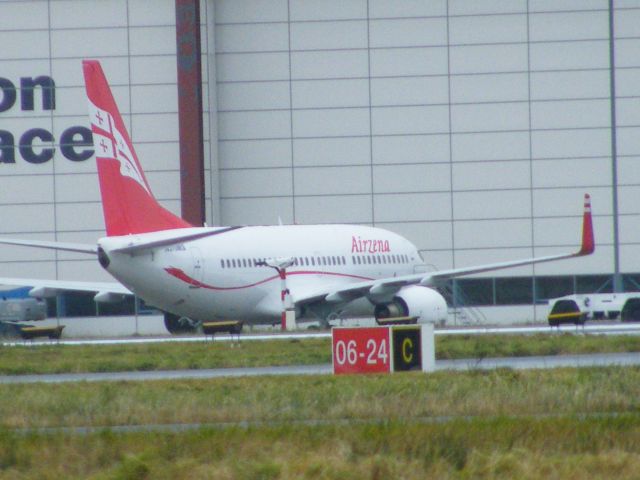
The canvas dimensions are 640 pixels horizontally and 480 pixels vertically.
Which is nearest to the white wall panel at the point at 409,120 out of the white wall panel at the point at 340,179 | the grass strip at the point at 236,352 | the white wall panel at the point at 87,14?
the white wall panel at the point at 340,179

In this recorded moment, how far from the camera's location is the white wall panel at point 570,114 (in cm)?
6119

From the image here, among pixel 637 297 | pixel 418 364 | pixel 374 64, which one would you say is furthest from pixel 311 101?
pixel 418 364

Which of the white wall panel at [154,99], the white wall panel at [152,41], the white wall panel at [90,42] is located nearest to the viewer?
the white wall panel at [152,41]

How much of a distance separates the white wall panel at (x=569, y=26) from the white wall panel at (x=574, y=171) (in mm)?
5079

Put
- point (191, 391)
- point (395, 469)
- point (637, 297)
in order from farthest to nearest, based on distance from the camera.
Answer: point (637, 297)
point (191, 391)
point (395, 469)

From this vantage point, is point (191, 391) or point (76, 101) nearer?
point (191, 391)

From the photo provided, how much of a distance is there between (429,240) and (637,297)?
32.5ft

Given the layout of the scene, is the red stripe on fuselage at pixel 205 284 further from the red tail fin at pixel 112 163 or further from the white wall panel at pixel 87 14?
the white wall panel at pixel 87 14

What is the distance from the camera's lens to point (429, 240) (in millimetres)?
62250

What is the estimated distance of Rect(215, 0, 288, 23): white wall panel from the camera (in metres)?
61.5

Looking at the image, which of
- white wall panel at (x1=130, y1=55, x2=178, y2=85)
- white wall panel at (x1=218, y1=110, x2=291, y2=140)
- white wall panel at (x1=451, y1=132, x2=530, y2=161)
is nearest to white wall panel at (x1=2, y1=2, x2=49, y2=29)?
white wall panel at (x1=130, y1=55, x2=178, y2=85)

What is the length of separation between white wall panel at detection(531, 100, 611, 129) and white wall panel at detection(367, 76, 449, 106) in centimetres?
387

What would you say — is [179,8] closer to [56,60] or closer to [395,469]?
[56,60]

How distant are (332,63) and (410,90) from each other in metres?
3.45
